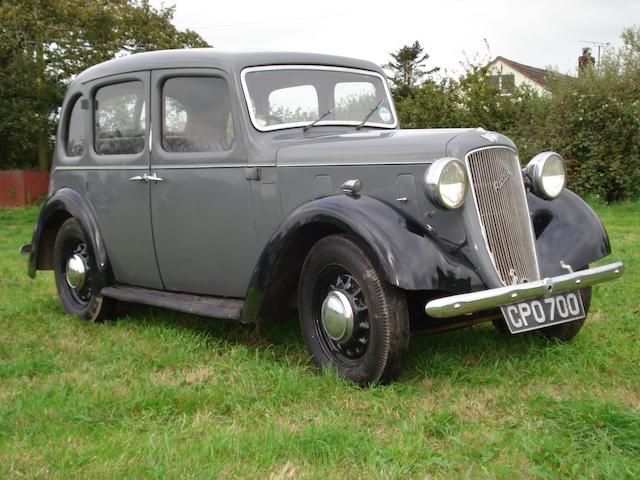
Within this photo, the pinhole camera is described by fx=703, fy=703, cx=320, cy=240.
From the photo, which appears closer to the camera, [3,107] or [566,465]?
[566,465]

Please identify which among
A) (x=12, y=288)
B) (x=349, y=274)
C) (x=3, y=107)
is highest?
(x=3, y=107)

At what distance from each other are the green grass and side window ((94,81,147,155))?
121 cm

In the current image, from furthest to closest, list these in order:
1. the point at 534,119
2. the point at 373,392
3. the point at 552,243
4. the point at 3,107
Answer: the point at 3,107 → the point at 534,119 → the point at 552,243 → the point at 373,392

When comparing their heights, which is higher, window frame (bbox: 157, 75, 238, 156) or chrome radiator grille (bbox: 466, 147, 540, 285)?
window frame (bbox: 157, 75, 238, 156)

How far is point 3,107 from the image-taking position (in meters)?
18.6

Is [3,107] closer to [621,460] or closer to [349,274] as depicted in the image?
[349,274]

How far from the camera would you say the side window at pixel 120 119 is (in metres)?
4.53

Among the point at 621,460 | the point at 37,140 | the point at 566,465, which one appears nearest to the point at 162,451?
the point at 566,465

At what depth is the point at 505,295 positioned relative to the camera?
3.03 m

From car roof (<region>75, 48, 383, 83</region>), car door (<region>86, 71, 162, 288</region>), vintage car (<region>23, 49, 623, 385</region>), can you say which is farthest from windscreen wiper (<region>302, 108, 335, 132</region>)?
car door (<region>86, 71, 162, 288</region>)

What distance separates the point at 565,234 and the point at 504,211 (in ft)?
1.68

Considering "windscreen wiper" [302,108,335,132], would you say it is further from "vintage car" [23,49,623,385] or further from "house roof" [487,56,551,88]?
"house roof" [487,56,551,88]

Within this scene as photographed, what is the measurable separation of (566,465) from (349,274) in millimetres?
1360

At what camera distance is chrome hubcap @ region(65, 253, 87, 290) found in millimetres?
4957
